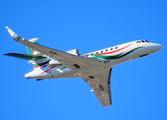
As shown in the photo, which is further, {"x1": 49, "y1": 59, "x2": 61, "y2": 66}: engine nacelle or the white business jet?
{"x1": 49, "y1": 59, "x2": 61, "y2": 66}: engine nacelle

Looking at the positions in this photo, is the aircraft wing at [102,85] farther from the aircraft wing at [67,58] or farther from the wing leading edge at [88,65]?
the aircraft wing at [67,58]

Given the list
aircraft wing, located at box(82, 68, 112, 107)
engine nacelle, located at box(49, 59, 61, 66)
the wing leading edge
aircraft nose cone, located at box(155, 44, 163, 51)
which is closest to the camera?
the wing leading edge

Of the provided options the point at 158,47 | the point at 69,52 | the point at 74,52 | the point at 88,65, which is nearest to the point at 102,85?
the point at 88,65

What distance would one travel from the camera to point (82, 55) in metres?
29.6

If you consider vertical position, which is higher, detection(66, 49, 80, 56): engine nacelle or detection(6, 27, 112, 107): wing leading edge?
detection(66, 49, 80, 56): engine nacelle

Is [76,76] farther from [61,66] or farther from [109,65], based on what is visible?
[109,65]

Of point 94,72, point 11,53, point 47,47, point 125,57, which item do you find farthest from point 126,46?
point 11,53

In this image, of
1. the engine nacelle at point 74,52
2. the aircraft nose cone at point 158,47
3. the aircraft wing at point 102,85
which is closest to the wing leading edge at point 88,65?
the aircraft wing at point 102,85

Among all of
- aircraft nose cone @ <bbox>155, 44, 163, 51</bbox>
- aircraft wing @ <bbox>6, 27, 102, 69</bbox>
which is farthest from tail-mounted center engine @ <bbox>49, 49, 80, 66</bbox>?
aircraft nose cone @ <bbox>155, 44, 163, 51</bbox>

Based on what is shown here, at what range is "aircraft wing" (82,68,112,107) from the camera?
105ft

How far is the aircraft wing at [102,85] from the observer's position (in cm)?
3191

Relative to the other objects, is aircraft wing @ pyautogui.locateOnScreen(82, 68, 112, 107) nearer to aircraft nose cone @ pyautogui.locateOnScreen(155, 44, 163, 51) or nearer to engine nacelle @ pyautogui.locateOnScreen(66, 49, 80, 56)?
engine nacelle @ pyautogui.locateOnScreen(66, 49, 80, 56)

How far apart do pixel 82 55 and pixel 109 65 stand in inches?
140

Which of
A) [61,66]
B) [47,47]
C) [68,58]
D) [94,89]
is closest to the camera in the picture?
[47,47]
